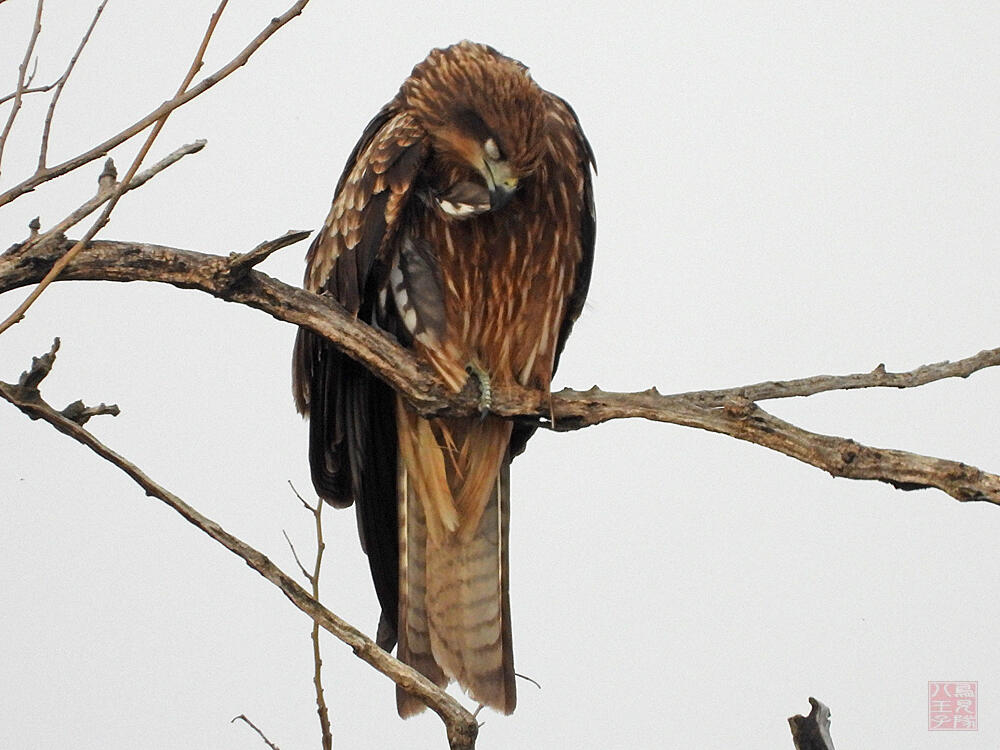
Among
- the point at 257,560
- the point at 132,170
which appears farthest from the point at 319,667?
the point at 132,170

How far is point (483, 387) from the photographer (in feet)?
10.5

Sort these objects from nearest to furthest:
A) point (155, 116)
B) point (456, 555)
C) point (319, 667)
Answer: point (155, 116) < point (319, 667) < point (456, 555)

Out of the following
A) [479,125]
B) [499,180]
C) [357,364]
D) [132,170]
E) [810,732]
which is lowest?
[810,732]

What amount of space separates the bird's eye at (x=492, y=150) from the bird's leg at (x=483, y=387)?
57cm

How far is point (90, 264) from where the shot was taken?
2404 millimetres

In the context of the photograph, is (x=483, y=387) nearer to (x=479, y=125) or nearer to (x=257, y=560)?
(x=479, y=125)

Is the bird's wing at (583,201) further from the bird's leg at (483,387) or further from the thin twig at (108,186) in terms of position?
the thin twig at (108,186)

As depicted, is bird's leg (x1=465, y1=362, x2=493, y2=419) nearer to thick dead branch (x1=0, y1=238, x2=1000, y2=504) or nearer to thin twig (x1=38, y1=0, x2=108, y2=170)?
thick dead branch (x1=0, y1=238, x2=1000, y2=504)

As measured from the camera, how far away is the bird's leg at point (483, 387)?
3178 mm

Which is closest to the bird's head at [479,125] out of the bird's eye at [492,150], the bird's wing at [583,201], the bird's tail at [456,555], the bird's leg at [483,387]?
the bird's eye at [492,150]

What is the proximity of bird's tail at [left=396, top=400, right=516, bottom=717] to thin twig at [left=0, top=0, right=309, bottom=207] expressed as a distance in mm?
1606

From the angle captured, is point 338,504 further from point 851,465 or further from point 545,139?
point 851,465

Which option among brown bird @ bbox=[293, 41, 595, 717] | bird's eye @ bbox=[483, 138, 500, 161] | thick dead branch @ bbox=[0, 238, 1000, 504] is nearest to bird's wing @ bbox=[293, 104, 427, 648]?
brown bird @ bbox=[293, 41, 595, 717]

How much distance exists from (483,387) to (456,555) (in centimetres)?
65
